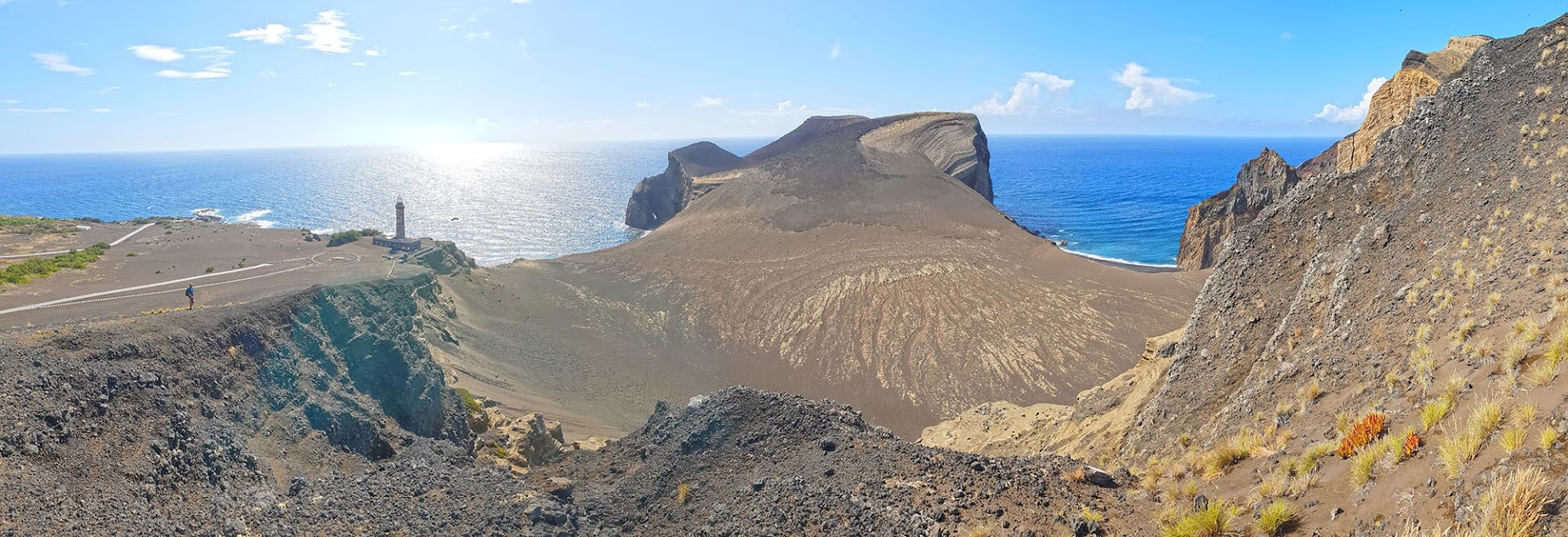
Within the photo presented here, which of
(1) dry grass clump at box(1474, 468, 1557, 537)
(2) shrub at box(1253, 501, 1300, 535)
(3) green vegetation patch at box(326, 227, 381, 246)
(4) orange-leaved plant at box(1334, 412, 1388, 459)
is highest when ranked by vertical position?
(1) dry grass clump at box(1474, 468, 1557, 537)

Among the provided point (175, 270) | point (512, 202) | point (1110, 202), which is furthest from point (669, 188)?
point (1110, 202)

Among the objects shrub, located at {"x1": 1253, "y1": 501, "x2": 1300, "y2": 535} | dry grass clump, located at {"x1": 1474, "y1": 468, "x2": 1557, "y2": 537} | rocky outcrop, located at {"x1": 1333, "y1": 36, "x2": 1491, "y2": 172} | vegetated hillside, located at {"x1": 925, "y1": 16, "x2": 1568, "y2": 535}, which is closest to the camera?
dry grass clump, located at {"x1": 1474, "y1": 468, "x2": 1557, "y2": 537}

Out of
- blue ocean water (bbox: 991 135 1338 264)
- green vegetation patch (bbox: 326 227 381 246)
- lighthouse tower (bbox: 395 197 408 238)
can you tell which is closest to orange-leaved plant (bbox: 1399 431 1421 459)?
green vegetation patch (bbox: 326 227 381 246)

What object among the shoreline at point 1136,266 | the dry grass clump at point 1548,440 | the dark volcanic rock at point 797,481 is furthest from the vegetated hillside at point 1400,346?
the shoreline at point 1136,266

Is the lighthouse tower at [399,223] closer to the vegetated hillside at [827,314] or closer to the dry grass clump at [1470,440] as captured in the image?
the vegetated hillside at [827,314]

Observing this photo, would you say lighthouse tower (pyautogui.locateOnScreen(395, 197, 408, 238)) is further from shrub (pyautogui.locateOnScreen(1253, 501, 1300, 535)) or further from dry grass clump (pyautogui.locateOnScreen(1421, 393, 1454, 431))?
dry grass clump (pyautogui.locateOnScreen(1421, 393, 1454, 431))

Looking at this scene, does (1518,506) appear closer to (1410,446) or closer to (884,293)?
(1410,446)

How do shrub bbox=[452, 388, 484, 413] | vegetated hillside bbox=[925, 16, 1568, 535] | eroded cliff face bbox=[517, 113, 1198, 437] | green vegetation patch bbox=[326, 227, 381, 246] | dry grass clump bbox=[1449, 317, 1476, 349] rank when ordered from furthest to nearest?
green vegetation patch bbox=[326, 227, 381, 246]
eroded cliff face bbox=[517, 113, 1198, 437]
shrub bbox=[452, 388, 484, 413]
dry grass clump bbox=[1449, 317, 1476, 349]
vegetated hillside bbox=[925, 16, 1568, 535]
